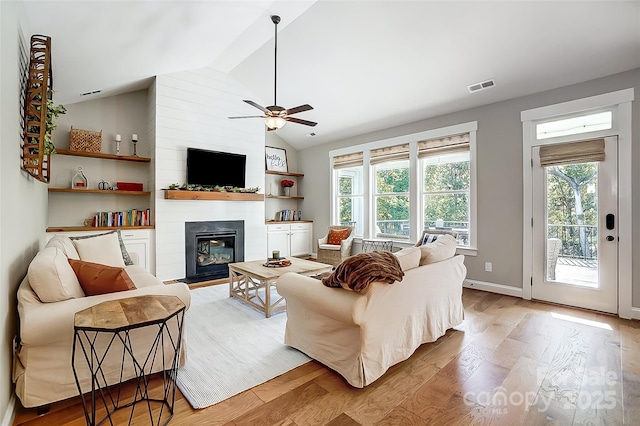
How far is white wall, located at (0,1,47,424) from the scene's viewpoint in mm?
1499

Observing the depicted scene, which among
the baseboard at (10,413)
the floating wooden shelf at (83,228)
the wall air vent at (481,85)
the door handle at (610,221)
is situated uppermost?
the wall air vent at (481,85)

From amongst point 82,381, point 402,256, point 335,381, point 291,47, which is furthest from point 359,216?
point 82,381

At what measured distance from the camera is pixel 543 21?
292 centimetres

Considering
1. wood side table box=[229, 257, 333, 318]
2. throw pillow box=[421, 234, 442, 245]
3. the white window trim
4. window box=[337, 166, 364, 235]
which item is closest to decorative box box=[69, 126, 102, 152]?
wood side table box=[229, 257, 333, 318]

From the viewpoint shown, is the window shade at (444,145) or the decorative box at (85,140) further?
the window shade at (444,145)

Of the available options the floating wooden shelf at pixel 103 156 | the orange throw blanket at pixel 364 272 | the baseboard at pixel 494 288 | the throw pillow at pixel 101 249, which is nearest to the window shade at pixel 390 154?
the baseboard at pixel 494 288

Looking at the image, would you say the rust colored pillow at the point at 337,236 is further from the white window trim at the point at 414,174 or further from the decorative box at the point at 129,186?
the decorative box at the point at 129,186

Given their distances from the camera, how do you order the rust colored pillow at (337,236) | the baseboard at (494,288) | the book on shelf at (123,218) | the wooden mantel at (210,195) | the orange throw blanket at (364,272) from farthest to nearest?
the rust colored pillow at (337,236)
the wooden mantel at (210,195)
the book on shelf at (123,218)
the baseboard at (494,288)
the orange throw blanket at (364,272)

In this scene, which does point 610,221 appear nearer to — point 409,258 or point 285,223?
point 409,258

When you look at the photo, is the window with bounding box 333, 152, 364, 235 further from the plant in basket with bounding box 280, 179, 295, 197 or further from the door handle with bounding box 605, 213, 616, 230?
the door handle with bounding box 605, 213, 616, 230

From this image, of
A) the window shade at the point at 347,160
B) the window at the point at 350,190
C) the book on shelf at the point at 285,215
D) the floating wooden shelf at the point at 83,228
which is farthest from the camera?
the book on shelf at the point at 285,215

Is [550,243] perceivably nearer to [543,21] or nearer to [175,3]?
[543,21]

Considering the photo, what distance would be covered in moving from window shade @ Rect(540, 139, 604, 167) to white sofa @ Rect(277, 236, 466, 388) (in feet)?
6.87

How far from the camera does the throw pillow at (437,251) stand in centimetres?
256
